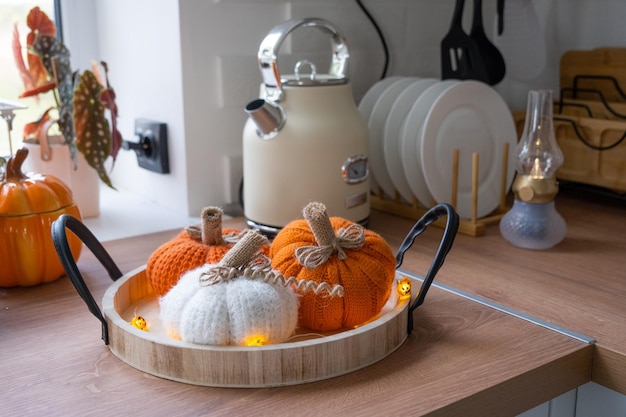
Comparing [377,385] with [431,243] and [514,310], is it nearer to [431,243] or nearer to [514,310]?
[514,310]

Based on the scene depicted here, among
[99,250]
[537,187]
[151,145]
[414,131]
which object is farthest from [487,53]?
[99,250]

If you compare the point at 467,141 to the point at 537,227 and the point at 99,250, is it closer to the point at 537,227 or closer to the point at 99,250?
the point at 537,227

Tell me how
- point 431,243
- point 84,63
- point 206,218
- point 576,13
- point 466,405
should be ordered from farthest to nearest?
point 576,13 → point 84,63 → point 431,243 → point 206,218 → point 466,405

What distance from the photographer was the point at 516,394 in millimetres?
681

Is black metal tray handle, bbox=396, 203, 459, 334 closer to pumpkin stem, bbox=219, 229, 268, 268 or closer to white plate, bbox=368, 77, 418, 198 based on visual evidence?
pumpkin stem, bbox=219, 229, 268, 268

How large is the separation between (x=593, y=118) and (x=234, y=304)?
914 mm

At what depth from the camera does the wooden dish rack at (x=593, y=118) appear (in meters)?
1.27

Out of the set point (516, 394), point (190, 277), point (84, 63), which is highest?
point (84, 63)

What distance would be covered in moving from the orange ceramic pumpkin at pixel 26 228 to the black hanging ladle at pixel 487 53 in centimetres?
83

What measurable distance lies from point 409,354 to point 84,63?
1.00 m

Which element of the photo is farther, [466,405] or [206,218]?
[206,218]

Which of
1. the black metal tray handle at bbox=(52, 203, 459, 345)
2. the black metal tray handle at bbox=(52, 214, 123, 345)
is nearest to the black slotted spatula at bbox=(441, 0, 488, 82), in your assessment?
the black metal tray handle at bbox=(52, 203, 459, 345)

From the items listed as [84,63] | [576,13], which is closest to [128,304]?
[84,63]

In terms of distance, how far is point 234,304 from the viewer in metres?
0.64
